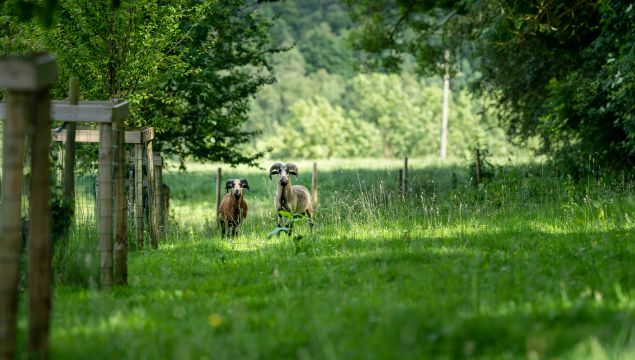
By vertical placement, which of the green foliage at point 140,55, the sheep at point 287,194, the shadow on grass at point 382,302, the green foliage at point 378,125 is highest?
the green foliage at point 378,125

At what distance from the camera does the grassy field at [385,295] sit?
5.90 m

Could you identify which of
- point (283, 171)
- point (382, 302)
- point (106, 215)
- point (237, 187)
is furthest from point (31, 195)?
point (237, 187)

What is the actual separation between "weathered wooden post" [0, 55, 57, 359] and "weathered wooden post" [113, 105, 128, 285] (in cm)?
304

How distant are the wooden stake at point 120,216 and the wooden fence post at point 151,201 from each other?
16.2 ft

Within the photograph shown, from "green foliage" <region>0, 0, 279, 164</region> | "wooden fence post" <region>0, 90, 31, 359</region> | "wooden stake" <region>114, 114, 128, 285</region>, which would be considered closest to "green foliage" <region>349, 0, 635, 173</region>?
"green foliage" <region>0, 0, 279, 164</region>

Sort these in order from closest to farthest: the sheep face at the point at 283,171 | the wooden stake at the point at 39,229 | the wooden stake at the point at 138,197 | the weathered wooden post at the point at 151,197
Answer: the wooden stake at the point at 39,229
the wooden stake at the point at 138,197
the weathered wooden post at the point at 151,197
the sheep face at the point at 283,171

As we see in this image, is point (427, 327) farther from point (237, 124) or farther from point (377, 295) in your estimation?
point (237, 124)

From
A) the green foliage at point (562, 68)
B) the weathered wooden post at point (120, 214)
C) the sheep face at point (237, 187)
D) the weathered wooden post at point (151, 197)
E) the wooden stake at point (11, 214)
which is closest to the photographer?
the wooden stake at point (11, 214)

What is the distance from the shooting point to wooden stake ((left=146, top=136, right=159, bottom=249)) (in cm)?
1460

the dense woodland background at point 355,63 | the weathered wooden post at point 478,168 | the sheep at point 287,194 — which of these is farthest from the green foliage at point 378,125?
the sheep at point 287,194

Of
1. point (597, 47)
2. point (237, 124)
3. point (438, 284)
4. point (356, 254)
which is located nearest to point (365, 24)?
point (237, 124)

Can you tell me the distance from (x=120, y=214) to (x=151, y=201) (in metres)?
5.56

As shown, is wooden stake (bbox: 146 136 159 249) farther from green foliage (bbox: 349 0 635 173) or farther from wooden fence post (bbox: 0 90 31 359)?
green foliage (bbox: 349 0 635 173)

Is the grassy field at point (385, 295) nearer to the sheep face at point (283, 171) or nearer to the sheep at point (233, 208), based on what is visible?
the sheep at point (233, 208)
